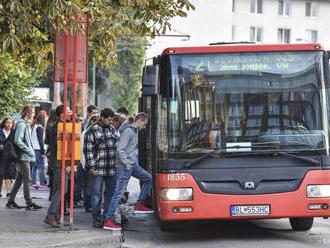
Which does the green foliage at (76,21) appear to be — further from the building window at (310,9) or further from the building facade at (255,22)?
the building window at (310,9)

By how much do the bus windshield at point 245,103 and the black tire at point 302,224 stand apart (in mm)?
1691

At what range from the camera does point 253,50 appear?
10.3 metres

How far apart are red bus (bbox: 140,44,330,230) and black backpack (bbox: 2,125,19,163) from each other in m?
3.88

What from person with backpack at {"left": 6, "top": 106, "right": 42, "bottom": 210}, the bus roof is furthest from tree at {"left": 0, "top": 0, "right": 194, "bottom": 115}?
person with backpack at {"left": 6, "top": 106, "right": 42, "bottom": 210}

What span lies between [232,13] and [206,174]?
180 ft

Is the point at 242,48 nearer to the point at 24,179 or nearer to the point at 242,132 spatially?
the point at 242,132

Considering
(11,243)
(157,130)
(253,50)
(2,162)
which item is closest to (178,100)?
(157,130)

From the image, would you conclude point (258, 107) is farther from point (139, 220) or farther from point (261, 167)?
point (139, 220)

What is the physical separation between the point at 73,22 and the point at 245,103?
2.62 meters

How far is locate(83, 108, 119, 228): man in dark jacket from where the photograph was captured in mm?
11219

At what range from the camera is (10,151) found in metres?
13.3

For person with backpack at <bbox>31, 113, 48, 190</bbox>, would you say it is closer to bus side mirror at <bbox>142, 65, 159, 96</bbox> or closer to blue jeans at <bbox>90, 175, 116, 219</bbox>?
blue jeans at <bbox>90, 175, 116, 219</bbox>

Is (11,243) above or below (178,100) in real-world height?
below

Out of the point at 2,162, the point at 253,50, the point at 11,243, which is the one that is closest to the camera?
the point at 11,243
